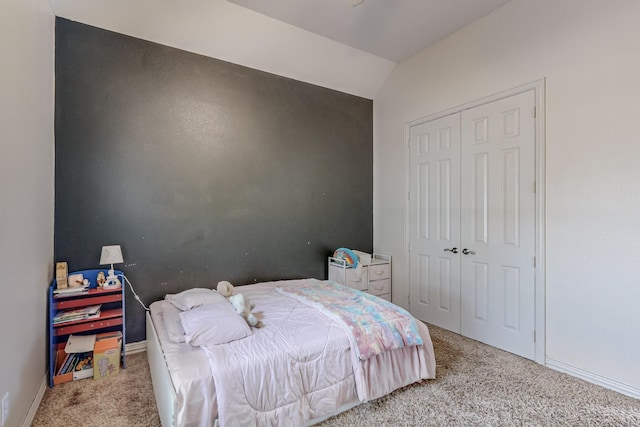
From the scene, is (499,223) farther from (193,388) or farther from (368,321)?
(193,388)

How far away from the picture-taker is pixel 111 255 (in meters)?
2.51

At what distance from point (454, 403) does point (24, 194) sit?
9.70ft

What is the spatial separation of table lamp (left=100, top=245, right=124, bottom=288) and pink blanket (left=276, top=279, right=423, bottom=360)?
1486 mm

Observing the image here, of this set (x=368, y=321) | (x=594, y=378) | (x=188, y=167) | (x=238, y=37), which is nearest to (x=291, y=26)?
(x=238, y=37)

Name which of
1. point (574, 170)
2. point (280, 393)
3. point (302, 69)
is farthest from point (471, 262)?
point (302, 69)

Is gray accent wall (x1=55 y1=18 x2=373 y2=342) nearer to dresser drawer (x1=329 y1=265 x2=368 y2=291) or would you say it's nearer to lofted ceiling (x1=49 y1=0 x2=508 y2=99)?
lofted ceiling (x1=49 y1=0 x2=508 y2=99)

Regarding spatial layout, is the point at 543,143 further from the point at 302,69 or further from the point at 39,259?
the point at 39,259

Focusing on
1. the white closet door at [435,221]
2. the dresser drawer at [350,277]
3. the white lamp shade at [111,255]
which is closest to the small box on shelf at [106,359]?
the white lamp shade at [111,255]

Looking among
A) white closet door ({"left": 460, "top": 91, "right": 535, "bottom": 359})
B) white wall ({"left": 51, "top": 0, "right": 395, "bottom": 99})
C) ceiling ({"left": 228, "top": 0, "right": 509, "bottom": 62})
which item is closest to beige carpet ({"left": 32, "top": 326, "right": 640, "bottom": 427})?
white closet door ({"left": 460, "top": 91, "right": 535, "bottom": 359})

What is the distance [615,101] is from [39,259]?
13.6ft

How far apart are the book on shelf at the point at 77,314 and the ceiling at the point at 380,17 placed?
2878 mm

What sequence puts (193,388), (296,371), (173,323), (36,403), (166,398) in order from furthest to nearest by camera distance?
(173,323) → (36,403) → (296,371) → (166,398) → (193,388)

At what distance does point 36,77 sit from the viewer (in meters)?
2.05

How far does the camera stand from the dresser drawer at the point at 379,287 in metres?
3.78
